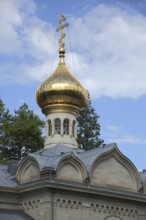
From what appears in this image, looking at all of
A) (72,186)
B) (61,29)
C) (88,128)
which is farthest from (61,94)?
(88,128)

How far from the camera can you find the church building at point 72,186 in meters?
20.2

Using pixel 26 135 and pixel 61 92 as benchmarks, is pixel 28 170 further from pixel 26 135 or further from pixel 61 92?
pixel 26 135

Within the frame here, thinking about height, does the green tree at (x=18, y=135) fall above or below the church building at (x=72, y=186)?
above

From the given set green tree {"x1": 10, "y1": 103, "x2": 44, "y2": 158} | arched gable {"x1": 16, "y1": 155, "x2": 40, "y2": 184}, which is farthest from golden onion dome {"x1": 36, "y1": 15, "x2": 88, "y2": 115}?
green tree {"x1": 10, "y1": 103, "x2": 44, "y2": 158}

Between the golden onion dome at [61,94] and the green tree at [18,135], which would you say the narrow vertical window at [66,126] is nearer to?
the golden onion dome at [61,94]

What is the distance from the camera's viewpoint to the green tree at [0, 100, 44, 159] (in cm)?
3078

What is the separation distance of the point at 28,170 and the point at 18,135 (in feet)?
31.4

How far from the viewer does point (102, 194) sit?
69.1ft

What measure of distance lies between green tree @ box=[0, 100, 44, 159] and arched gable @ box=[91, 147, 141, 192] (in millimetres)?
9467

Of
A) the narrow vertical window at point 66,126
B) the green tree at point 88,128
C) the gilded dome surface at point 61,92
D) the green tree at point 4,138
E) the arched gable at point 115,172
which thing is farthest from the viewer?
the green tree at point 88,128

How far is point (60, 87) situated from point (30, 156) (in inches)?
160

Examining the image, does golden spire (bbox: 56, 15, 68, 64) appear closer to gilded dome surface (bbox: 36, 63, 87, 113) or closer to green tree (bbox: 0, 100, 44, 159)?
gilded dome surface (bbox: 36, 63, 87, 113)

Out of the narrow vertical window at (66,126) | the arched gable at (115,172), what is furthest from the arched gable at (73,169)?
the narrow vertical window at (66,126)

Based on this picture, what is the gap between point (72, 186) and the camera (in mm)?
20312
